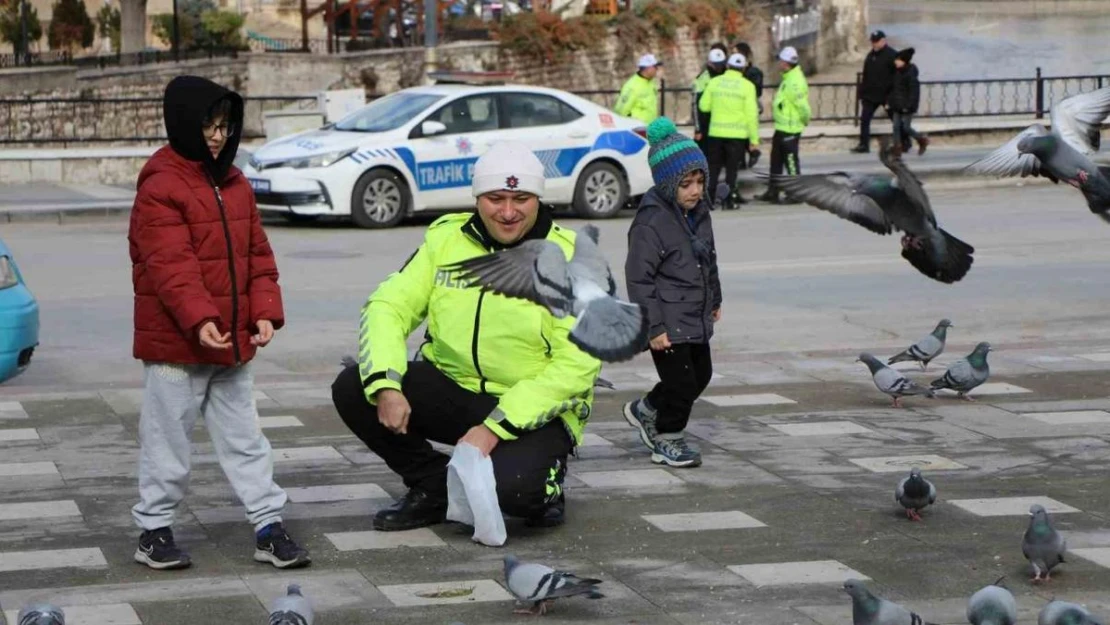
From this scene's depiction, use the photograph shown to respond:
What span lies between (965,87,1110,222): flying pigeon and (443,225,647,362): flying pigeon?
253 cm

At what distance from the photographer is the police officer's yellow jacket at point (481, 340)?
6.88 m

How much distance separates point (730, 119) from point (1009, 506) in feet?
44.3

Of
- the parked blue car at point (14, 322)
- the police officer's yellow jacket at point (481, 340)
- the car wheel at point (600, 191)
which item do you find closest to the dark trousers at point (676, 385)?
the police officer's yellow jacket at point (481, 340)

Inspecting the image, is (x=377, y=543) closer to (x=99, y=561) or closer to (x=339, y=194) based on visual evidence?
(x=99, y=561)

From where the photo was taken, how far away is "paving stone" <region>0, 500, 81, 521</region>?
24.1ft

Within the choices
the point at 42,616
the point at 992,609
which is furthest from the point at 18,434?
the point at 992,609

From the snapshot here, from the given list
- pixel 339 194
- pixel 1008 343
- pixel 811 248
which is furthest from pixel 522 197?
pixel 339 194

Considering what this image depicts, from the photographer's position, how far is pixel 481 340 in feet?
23.0

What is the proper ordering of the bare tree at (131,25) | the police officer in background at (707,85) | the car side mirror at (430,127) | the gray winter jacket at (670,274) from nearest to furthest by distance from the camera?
the gray winter jacket at (670,274)
the car side mirror at (430,127)
the police officer in background at (707,85)
the bare tree at (131,25)

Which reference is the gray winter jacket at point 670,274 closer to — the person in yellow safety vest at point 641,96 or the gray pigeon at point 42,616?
the gray pigeon at point 42,616

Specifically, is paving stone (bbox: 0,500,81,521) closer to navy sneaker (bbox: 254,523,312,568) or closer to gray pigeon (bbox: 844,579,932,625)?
navy sneaker (bbox: 254,523,312,568)

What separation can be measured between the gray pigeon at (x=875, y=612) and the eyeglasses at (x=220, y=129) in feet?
8.72

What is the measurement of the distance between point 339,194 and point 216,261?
12.6 metres

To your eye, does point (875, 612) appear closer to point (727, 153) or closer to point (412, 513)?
point (412, 513)
